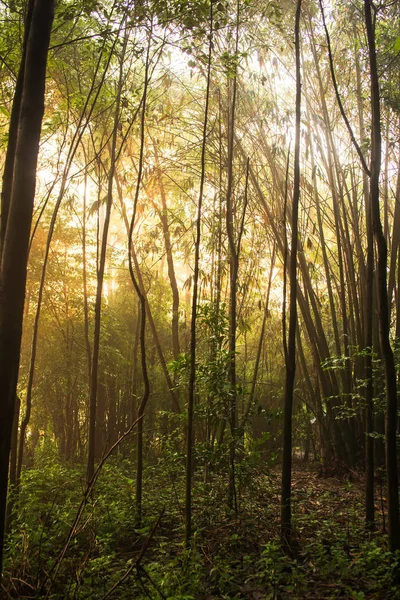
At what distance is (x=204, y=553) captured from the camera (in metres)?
2.51

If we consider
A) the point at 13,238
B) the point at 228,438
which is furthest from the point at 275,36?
the point at 13,238

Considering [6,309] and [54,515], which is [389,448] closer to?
[6,309]

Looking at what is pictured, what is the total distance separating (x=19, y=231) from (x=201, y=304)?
322 centimetres

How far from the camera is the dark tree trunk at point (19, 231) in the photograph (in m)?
1.38

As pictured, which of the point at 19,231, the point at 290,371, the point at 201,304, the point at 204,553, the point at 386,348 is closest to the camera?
the point at 19,231

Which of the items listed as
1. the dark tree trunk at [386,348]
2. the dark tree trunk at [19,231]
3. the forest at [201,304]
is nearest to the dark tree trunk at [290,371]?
the forest at [201,304]

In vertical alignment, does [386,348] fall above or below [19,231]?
below

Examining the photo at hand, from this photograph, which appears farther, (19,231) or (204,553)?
Answer: (204,553)

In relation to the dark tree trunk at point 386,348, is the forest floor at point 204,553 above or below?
below

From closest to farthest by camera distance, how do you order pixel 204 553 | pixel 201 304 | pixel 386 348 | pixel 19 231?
pixel 19 231 → pixel 386 348 → pixel 204 553 → pixel 201 304

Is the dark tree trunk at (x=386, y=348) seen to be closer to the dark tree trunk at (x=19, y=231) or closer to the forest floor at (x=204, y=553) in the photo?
the forest floor at (x=204, y=553)

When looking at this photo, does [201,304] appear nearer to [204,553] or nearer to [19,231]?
[204,553]

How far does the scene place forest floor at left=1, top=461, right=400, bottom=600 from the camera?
2.07 m

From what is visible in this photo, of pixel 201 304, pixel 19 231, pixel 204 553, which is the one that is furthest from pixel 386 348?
pixel 201 304
